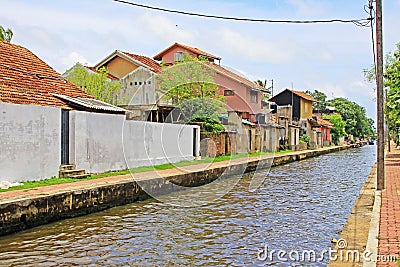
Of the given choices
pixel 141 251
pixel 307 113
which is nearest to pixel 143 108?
pixel 141 251

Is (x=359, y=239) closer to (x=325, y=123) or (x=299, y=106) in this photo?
(x=299, y=106)

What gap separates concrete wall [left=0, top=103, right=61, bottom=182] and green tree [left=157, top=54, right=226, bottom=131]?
12761mm

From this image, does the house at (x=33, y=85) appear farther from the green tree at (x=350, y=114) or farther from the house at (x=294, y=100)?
the green tree at (x=350, y=114)

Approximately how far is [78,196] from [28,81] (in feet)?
20.1

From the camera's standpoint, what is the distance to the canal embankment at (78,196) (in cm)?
1021

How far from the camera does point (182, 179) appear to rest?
17531 millimetres

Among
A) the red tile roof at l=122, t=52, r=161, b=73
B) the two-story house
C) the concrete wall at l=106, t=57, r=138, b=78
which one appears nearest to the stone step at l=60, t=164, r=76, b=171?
the red tile roof at l=122, t=52, r=161, b=73

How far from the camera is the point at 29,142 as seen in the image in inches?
541

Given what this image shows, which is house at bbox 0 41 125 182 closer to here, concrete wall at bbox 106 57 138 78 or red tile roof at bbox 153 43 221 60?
concrete wall at bbox 106 57 138 78

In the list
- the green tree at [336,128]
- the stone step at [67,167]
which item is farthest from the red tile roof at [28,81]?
the green tree at [336,128]

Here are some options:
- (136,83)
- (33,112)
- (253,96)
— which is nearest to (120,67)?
(136,83)

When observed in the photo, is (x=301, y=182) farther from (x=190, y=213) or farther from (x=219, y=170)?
(x=190, y=213)

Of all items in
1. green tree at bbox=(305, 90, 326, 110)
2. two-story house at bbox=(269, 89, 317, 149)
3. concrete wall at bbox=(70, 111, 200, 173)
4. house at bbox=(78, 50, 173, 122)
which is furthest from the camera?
green tree at bbox=(305, 90, 326, 110)

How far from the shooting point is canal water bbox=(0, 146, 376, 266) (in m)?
8.30
